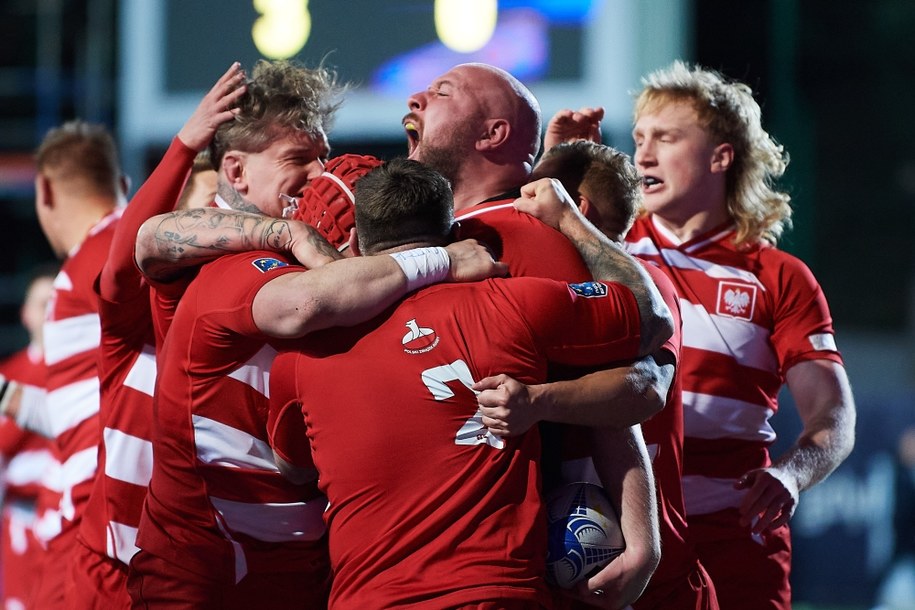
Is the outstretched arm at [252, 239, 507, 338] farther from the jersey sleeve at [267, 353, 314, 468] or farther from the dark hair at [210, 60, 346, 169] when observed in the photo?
the dark hair at [210, 60, 346, 169]

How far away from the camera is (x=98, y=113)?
12.3 metres

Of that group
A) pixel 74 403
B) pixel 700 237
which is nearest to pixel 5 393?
pixel 74 403

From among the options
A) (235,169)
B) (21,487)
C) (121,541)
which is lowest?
(21,487)

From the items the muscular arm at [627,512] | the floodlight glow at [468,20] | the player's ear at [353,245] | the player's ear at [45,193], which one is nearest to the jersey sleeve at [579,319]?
the muscular arm at [627,512]

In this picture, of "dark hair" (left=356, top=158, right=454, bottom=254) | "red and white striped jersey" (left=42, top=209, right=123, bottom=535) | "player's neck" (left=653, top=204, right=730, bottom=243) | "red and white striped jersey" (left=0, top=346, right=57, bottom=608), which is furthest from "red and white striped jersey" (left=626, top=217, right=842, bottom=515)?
"red and white striped jersey" (left=0, top=346, right=57, bottom=608)

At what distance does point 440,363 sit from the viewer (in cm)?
252

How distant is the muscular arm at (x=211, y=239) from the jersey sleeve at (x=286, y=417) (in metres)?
0.24

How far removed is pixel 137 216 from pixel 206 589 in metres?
1.00

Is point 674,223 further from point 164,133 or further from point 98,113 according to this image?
point 98,113

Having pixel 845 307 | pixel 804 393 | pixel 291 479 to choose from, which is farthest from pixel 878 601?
pixel 845 307

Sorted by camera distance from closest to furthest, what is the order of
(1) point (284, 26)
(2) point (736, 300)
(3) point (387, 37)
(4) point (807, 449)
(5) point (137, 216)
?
1. (5) point (137, 216)
2. (4) point (807, 449)
3. (2) point (736, 300)
4. (1) point (284, 26)
5. (3) point (387, 37)

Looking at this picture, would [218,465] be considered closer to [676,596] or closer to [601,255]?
[601,255]

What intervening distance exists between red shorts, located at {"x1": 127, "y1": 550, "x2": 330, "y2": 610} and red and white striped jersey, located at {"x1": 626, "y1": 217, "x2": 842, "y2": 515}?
3.97 ft

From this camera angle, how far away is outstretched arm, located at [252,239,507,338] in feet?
8.23
